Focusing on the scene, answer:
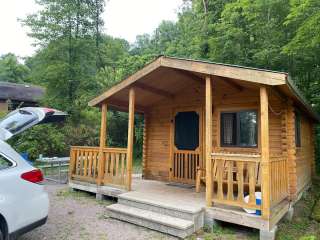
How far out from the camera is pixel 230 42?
10.9m

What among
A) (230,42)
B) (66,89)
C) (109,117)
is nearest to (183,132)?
(230,42)

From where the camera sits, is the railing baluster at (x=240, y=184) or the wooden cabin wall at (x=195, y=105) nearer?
the railing baluster at (x=240, y=184)

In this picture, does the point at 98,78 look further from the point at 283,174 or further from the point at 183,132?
the point at 283,174

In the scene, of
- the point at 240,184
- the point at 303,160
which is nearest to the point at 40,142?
the point at 240,184

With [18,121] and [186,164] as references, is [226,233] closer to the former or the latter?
[186,164]

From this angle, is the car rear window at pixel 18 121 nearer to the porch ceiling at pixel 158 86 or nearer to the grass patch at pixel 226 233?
the porch ceiling at pixel 158 86

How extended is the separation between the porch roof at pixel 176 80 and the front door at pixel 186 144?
30.9 inches

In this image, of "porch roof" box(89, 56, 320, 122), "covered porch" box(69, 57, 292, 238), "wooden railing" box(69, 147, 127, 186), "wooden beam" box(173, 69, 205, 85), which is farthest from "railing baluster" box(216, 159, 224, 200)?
"wooden railing" box(69, 147, 127, 186)

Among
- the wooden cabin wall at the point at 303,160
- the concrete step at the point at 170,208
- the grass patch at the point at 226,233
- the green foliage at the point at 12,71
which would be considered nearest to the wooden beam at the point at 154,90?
the concrete step at the point at 170,208

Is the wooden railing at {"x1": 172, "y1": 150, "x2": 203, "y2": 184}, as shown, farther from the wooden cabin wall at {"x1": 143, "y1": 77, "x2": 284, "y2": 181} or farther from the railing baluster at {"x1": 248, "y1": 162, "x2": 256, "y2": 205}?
the railing baluster at {"x1": 248, "y1": 162, "x2": 256, "y2": 205}

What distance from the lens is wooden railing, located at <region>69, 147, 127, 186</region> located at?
591 cm

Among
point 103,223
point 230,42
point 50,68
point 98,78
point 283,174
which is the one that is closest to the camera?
point 103,223

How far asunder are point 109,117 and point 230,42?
828 cm

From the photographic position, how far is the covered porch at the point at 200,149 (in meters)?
4.01
